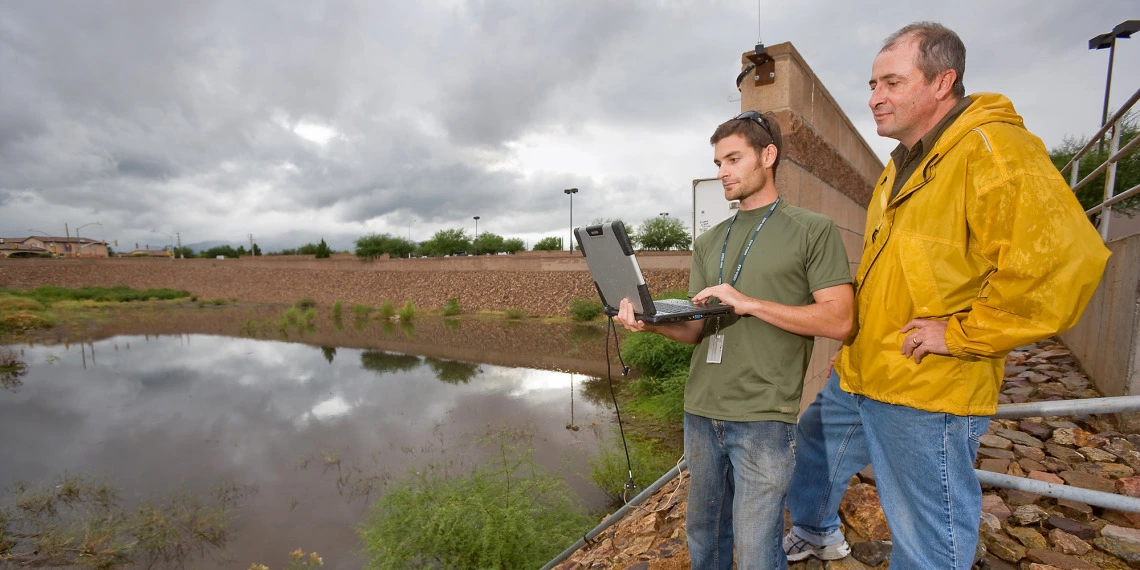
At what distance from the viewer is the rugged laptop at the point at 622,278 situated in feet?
5.81

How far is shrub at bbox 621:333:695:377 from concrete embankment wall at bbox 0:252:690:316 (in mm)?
12406

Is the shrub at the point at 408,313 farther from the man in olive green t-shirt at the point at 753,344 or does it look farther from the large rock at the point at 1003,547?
the large rock at the point at 1003,547

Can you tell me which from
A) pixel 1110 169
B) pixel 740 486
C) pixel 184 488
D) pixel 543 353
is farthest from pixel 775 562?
pixel 543 353

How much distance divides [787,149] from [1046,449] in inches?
103

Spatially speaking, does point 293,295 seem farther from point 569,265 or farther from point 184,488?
point 184,488

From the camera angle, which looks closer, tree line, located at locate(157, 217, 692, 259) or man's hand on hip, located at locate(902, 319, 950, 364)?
man's hand on hip, located at locate(902, 319, 950, 364)

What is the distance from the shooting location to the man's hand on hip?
4.71 feet

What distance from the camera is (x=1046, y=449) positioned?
11.0 feet

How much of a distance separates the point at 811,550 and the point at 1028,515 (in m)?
1.21

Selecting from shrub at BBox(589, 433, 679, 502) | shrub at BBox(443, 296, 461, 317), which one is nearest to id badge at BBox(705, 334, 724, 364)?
shrub at BBox(589, 433, 679, 502)

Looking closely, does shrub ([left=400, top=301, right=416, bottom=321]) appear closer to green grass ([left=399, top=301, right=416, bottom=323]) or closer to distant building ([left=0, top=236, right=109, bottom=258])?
green grass ([left=399, top=301, right=416, bottom=323])

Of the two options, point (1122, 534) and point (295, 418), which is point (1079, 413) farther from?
point (295, 418)

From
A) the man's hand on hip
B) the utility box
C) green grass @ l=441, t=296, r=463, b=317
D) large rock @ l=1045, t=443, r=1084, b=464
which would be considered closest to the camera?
A: the man's hand on hip

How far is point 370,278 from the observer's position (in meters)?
40.6
